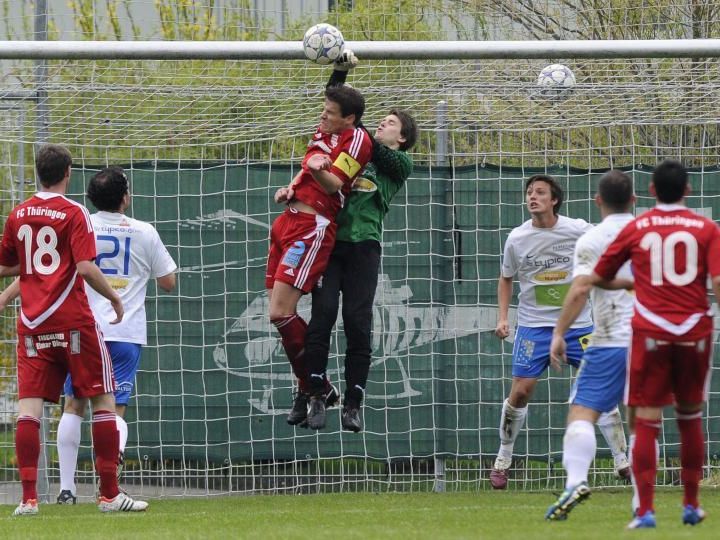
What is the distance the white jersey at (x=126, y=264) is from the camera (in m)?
9.64

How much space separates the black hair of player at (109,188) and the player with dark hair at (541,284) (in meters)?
2.93

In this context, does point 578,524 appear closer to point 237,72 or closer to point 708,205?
point 708,205

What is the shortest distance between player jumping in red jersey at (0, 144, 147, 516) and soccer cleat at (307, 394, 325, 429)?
52.6 inches

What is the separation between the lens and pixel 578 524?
7379 mm

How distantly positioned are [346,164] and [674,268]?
9.11 ft

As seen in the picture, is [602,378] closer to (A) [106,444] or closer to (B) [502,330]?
(B) [502,330]

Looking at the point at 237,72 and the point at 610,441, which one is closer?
the point at 610,441

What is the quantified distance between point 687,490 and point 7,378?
23.5 ft

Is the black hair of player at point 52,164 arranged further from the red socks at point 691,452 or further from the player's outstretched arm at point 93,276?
the red socks at point 691,452

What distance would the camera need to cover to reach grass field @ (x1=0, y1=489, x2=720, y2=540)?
707 cm

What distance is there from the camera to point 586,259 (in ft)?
24.4

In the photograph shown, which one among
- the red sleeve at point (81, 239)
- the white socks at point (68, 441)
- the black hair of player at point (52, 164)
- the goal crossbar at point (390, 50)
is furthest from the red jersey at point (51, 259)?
the goal crossbar at point (390, 50)

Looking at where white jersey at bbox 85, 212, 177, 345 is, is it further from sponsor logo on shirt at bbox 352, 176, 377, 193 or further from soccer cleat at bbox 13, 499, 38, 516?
sponsor logo on shirt at bbox 352, 176, 377, 193

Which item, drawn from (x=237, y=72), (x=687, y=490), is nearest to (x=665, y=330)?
(x=687, y=490)
